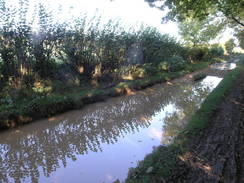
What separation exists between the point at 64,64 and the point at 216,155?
8.61 meters

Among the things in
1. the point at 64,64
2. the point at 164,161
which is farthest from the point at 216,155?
the point at 64,64

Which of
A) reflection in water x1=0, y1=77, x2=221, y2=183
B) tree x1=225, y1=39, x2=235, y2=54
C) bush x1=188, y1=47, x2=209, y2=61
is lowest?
reflection in water x1=0, y1=77, x2=221, y2=183

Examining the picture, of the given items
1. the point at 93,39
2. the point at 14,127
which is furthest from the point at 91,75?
the point at 14,127

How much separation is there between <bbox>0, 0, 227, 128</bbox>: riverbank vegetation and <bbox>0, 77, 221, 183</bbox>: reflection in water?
2.33 ft

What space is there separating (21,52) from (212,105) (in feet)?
26.3

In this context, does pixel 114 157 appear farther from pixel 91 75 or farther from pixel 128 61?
pixel 128 61

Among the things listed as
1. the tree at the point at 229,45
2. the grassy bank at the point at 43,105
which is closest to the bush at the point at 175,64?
the grassy bank at the point at 43,105

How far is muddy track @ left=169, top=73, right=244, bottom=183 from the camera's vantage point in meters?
3.04

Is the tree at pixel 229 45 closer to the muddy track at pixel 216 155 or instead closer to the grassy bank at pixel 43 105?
the grassy bank at pixel 43 105

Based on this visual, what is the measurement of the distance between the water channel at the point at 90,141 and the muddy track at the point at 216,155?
0.99 m

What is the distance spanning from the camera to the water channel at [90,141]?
389cm

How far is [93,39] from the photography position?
34.0ft

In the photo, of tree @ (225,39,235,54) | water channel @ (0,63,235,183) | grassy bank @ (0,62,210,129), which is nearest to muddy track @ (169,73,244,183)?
water channel @ (0,63,235,183)

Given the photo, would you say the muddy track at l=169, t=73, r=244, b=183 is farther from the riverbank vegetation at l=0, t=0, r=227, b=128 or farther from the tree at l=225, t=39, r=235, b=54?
the tree at l=225, t=39, r=235, b=54
